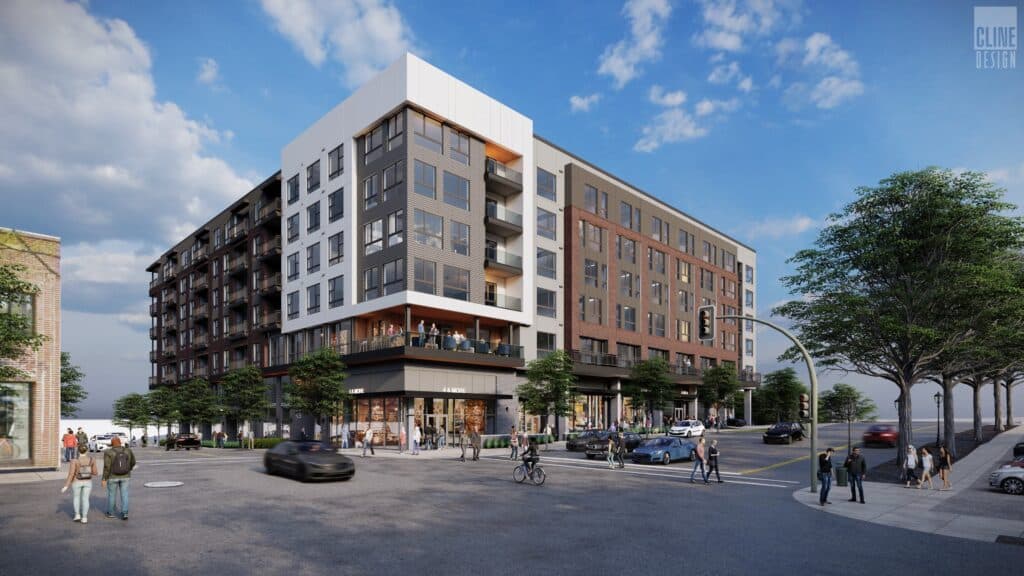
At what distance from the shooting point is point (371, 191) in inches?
1788

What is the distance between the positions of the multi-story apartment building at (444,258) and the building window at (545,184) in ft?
0.49

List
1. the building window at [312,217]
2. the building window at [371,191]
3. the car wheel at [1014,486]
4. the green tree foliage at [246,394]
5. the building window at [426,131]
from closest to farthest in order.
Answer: the car wheel at [1014,486] → the building window at [426,131] → the building window at [371,191] → the building window at [312,217] → the green tree foliage at [246,394]

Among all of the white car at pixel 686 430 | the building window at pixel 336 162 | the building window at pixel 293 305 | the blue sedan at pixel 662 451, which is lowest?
the white car at pixel 686 430

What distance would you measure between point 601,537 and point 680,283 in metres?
62.1

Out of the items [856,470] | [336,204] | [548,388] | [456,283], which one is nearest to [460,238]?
[456,283]

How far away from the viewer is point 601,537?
13695 mm

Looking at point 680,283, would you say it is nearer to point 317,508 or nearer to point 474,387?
point 474,387

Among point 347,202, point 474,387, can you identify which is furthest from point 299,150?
point 474,387

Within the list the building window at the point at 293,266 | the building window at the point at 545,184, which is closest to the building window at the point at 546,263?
the building window at the point at 545,184

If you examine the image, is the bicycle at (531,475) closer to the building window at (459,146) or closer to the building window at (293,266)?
the building window at (459,146)

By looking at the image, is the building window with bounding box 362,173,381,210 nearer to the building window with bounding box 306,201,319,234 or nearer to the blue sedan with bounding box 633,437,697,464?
the building window with bounding box 306,201,319,234

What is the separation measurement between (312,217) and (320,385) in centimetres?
1584

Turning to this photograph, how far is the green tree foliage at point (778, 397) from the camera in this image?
88.8m

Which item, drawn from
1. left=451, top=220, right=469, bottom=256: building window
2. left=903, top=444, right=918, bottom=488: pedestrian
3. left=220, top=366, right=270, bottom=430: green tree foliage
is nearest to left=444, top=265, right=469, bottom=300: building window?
left=451, top=220, right=469, bottom=256: building window
